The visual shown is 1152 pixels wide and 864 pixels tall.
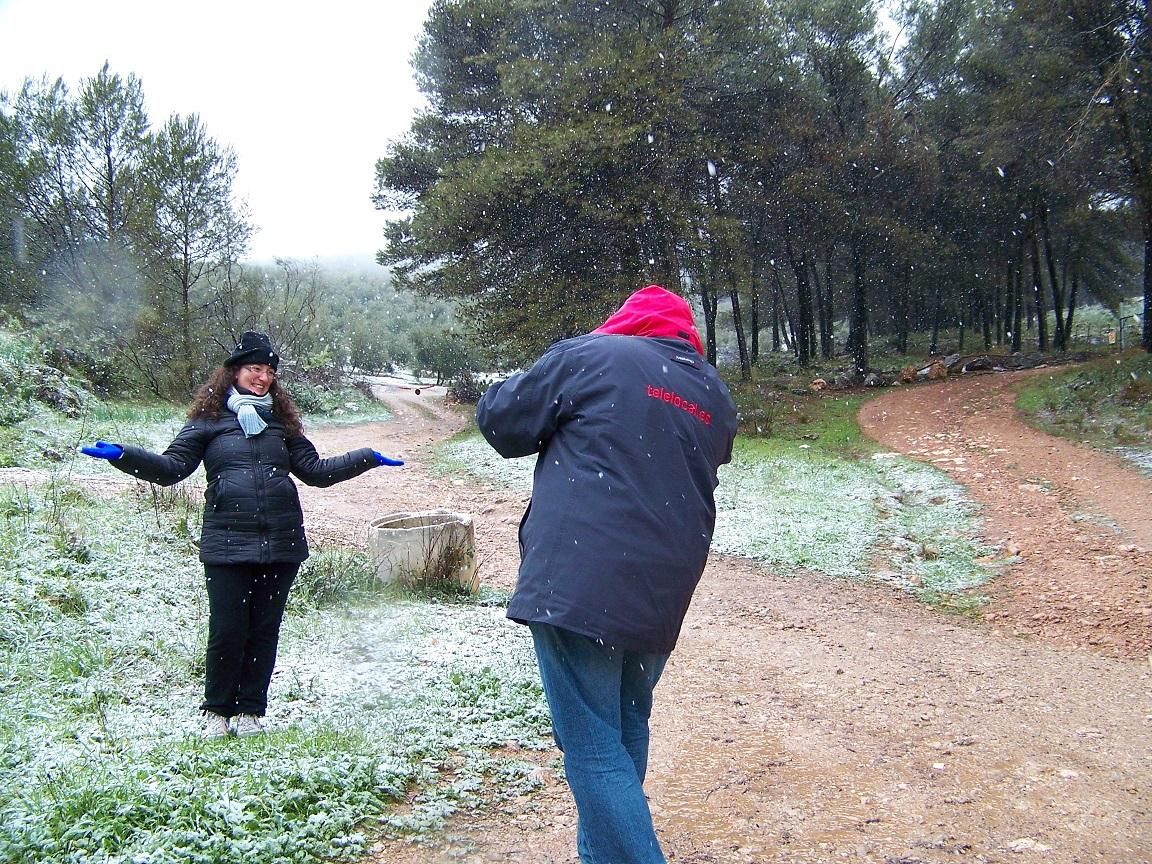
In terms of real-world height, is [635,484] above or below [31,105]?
below

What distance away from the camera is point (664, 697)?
4.69 metres

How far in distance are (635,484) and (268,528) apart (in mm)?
2080

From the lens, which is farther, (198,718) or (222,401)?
(222,401)

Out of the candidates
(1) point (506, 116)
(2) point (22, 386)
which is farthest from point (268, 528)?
(1) point (506, 116)

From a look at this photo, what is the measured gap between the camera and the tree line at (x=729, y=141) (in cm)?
1539

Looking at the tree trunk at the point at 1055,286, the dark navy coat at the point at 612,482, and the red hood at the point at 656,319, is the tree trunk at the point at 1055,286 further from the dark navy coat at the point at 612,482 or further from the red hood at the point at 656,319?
the dark navy coat at the point at 612,482

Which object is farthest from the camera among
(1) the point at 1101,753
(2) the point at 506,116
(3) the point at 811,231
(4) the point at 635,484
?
(3) the point at 811,231

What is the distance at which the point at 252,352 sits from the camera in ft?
12.3

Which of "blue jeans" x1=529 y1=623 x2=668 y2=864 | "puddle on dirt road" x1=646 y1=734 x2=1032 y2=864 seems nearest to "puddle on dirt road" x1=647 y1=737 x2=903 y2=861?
"puddle on dirt road" x1=646 y1=734 x2=1032 y2=864

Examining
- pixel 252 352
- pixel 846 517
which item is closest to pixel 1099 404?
pixel 846 517

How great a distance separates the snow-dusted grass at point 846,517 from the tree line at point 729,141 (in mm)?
4933

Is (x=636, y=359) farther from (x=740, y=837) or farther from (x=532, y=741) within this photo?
(x=532, y=741)

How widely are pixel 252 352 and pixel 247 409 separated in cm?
29

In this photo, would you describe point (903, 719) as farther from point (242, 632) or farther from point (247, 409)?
point (247, 409)
